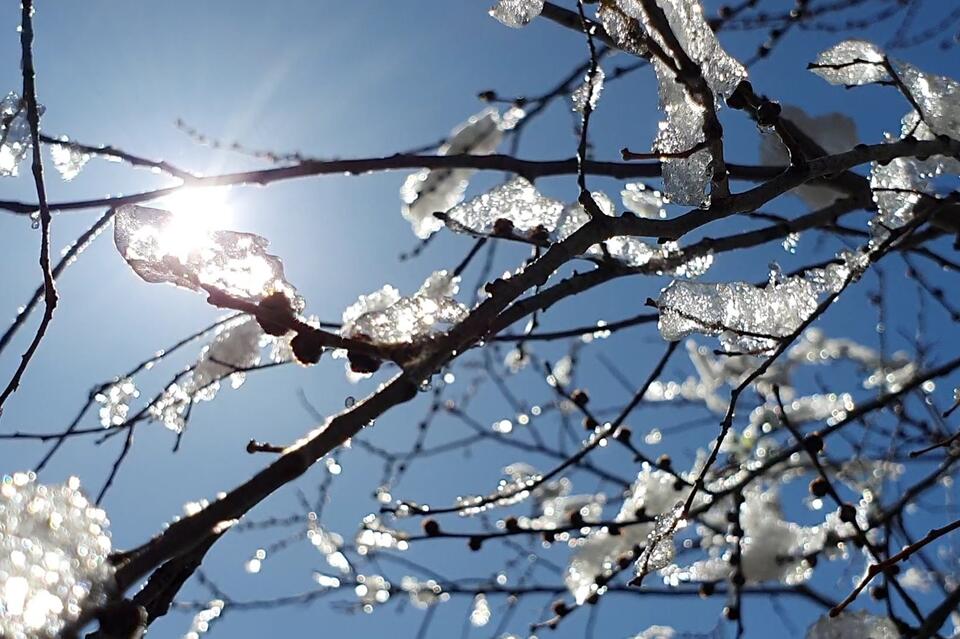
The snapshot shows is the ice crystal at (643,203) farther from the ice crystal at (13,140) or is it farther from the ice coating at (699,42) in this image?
the ice crystal at (13,140)

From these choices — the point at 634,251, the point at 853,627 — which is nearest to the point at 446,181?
the point at 634,251

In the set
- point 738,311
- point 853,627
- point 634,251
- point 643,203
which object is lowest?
point 853,627

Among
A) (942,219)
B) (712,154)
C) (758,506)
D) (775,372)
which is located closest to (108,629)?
(712,154)

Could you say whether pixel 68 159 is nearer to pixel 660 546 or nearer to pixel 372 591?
pixel 660 546

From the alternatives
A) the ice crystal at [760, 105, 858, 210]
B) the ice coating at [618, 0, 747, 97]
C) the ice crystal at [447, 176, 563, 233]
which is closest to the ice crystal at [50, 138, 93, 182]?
the ice crystal at [447, 176, 563, 233]

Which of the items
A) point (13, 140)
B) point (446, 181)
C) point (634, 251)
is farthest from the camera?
point (446, 181)

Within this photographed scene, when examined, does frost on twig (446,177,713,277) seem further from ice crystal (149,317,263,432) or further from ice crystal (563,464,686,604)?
ice crystal (563,464,686,604)
